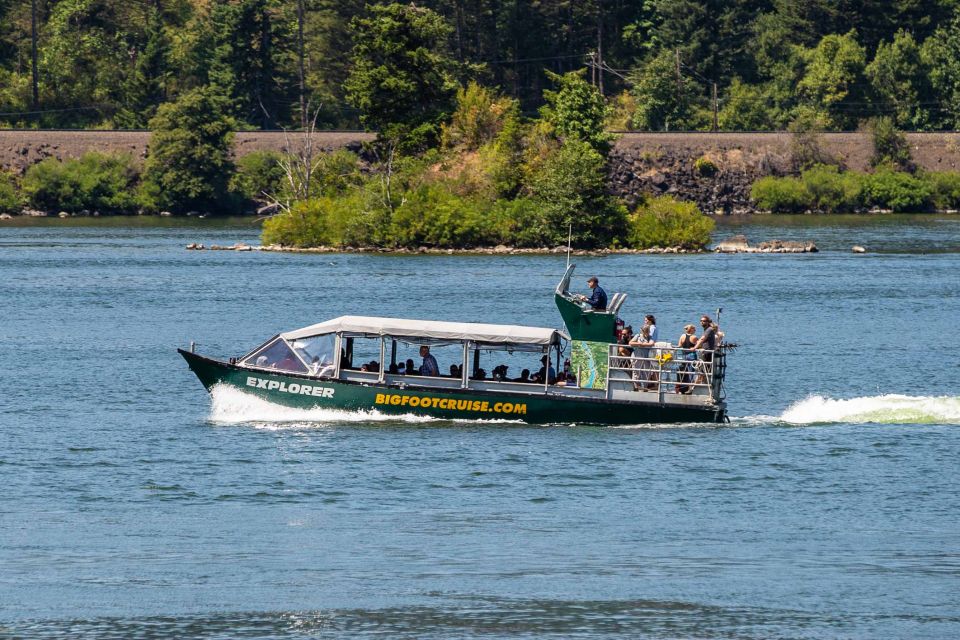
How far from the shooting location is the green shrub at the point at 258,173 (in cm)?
15938

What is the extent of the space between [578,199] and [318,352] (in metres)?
66.6

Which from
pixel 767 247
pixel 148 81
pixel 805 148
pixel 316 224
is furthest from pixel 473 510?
pixel 148 81

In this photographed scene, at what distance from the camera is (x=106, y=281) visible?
90.3m

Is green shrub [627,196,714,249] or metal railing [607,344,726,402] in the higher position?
green shrub [627,196,714,249]

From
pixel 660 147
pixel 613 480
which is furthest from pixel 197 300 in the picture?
pixel 660 147

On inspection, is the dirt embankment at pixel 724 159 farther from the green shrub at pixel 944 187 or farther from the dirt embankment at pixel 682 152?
the green shrub at pixel 944 187

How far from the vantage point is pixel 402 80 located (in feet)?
396

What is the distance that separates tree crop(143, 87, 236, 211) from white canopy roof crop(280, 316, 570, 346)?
112720 millimetres

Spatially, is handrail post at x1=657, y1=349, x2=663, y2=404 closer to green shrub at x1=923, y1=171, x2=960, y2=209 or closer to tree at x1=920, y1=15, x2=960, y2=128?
green shrub at x1=923, y1=171, x2=960, y2=209

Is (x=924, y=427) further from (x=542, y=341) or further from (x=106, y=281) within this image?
(x=106, y=281)

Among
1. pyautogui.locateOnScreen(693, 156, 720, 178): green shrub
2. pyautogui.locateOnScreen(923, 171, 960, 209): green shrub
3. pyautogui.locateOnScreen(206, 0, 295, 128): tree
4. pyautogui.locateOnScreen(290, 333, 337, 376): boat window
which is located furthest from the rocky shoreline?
pyautogui.locateOnScreen(290, 333, 337, 376): boat window

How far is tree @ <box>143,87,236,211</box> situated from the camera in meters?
153

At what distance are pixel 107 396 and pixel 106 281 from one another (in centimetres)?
4096

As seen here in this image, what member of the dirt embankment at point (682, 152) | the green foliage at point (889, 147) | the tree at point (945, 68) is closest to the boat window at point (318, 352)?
the dirt embankment at point (682, 152)
